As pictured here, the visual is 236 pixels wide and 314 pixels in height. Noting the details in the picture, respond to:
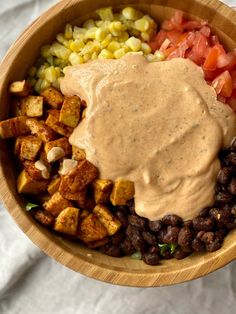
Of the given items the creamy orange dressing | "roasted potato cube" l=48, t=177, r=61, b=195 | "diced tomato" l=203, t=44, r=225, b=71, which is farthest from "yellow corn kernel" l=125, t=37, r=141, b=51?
"roasted potato cube" l=48, t=177, r=61, b=195

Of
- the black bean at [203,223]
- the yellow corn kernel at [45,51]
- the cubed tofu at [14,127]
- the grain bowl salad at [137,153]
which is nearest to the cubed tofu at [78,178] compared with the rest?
the grain bowl salad at [137,153]

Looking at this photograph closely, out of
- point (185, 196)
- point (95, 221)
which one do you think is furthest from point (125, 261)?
point (185, 196)

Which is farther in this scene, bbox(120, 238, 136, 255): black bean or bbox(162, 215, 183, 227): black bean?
bbox(120, 238, 136, 255): black bean

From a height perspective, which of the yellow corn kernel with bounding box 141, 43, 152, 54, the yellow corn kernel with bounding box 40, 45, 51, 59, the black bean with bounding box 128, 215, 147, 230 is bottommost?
the black bean with bounding box 128, 215, 147, 230

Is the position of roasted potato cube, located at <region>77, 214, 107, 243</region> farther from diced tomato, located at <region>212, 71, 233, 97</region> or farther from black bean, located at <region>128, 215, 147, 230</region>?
diced tomato, located at <region>212, 71, 233, 97</region>

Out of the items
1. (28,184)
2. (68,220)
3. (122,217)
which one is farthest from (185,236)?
(28,184)
